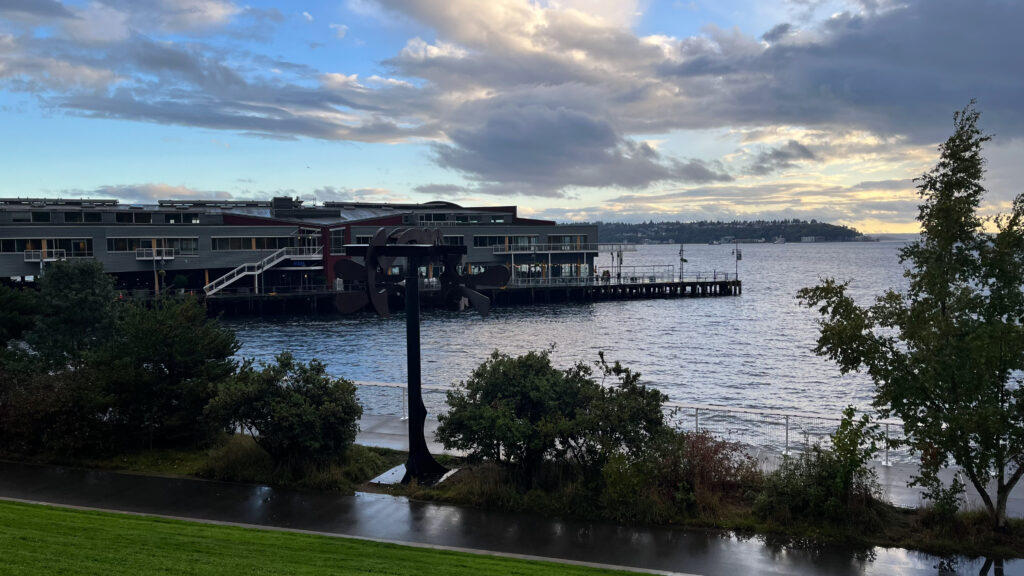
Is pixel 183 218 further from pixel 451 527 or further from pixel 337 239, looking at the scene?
pixel 451 527

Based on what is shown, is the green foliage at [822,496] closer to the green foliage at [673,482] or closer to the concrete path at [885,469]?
the green foliage at [673,482]

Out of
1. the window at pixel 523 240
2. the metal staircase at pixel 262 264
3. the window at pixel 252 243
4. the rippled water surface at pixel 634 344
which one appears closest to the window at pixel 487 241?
the window at pixel 523 240

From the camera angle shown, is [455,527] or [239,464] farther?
A: [239,464]

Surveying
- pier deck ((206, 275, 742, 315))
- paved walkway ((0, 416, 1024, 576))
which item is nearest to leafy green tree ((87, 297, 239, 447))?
paved walkway ((0, 416, 1024, 576))

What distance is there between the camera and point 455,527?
49.8 ft

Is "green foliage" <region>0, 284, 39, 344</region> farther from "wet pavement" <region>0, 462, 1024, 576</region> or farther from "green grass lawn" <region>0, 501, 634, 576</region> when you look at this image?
"green grass lawn" <region>0, 501, 634, 576</region>

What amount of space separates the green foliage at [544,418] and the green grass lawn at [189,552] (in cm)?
393

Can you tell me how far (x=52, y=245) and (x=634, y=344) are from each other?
6180cm

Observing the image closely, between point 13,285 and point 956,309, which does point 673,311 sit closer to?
point 13,285

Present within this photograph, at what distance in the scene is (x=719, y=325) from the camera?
84.9 meters

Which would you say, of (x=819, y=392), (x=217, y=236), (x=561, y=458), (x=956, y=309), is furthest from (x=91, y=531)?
(x=217, y=236)

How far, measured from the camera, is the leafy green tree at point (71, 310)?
35.3 meters

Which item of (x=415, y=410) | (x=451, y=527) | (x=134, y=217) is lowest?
(x=451, y=527)

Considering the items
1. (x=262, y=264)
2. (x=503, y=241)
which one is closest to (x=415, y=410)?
(x=262, y=264)
